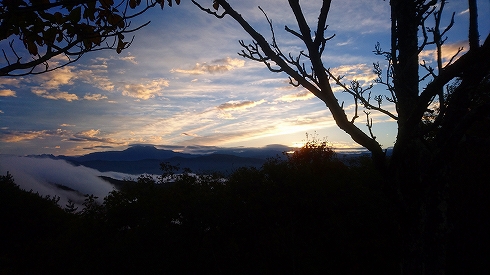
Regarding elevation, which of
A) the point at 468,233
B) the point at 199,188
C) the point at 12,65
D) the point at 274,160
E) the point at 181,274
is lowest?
the point at 181,274

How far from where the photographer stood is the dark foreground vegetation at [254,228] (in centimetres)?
842

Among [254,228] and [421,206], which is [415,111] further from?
[254,228]

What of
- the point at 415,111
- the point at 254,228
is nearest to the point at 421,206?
the point at 415,111

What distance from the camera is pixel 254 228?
9.38 metres

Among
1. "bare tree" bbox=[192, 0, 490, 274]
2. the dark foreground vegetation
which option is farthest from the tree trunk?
the dark foreground vegetation

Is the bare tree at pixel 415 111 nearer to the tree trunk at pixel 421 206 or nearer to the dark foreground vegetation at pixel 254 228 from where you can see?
the tree trunk at pixel 421 206

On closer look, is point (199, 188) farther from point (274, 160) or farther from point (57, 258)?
point (57, 258)

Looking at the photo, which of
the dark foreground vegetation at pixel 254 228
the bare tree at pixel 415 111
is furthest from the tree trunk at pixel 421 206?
the dark foreground vegetation at pixel 254 228

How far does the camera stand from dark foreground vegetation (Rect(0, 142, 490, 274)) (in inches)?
332

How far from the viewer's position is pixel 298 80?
3.58 metres

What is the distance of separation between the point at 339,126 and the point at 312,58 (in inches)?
35.1

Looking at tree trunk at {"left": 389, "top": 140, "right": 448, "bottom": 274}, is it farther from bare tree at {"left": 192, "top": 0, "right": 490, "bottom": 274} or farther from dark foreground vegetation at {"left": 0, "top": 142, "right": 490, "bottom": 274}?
dark foreground vegetation at {"left": 0, "top": 142, "right": 490, "bottom": 274}

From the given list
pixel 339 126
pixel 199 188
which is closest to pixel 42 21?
pixel 339 126

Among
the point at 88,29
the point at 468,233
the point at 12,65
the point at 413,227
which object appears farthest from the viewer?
the point at 468,233
